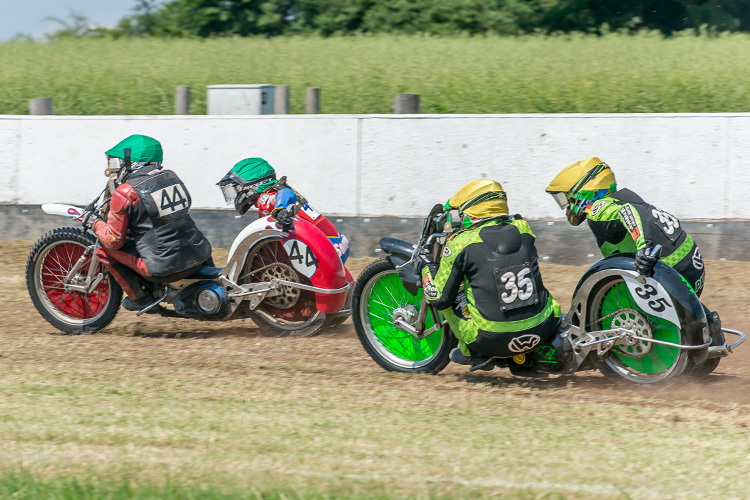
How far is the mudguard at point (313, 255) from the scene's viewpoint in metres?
8.09

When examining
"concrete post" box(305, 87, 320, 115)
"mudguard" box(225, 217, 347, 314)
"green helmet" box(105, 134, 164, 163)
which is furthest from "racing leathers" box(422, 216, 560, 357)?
"concrete post" box(305, 87, 320, 115)

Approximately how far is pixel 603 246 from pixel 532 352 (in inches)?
34.6

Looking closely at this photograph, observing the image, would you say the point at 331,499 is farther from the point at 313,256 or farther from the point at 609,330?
the point at 313,256

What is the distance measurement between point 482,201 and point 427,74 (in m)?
10.8

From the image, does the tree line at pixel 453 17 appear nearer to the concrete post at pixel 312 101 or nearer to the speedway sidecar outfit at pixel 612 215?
the concrete post at pixel 312 101

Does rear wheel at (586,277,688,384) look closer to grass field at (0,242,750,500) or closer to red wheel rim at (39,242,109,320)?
grass field at (0,242,750,500)

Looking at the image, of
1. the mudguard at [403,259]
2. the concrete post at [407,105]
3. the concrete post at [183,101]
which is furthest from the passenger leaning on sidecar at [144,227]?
the concrete post at [183,101]

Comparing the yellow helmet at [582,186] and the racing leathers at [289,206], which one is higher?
the yellow helmet at [582,186]

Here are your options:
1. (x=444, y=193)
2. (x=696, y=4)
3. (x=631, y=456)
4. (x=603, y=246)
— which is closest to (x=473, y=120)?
(x=444, y=193)

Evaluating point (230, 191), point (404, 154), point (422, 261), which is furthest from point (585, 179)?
point (404, 154)

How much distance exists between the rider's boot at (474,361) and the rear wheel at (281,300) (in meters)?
1.82

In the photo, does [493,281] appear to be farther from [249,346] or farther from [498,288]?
[249,346]

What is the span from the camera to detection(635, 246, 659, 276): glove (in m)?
6.20

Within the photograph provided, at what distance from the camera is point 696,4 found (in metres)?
29.8
